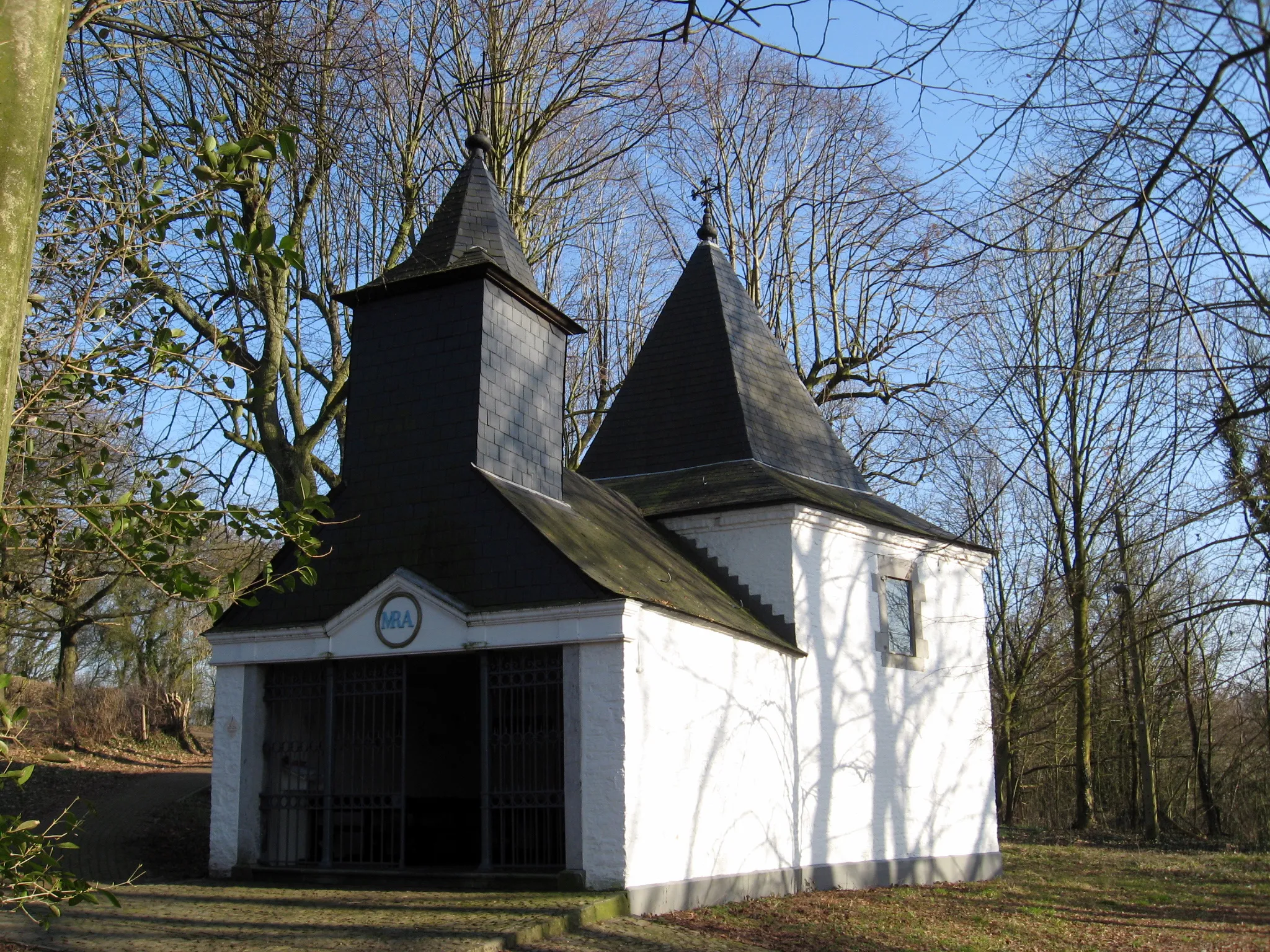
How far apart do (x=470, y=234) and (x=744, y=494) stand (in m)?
4.66

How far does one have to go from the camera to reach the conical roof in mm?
16422

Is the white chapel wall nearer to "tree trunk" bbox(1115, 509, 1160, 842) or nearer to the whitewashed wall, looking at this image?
the whitewashed wall

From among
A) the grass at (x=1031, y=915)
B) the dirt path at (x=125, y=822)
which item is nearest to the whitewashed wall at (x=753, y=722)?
the grass at (x=1031, y=915)

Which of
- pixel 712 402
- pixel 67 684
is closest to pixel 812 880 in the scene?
pixel 712 402

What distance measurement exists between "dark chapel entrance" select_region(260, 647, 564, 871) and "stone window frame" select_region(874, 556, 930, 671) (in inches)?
184

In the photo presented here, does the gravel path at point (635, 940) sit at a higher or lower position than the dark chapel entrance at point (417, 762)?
lower

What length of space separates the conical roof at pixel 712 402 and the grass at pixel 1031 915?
6052 mm

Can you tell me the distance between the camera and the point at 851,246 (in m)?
26.2

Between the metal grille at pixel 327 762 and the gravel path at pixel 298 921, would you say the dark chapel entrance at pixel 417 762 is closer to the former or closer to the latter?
the metal grille at pixel 327 762

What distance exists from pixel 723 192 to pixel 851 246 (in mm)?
3216

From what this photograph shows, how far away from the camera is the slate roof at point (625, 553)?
1110 centimetres

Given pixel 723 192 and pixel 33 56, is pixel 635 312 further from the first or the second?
pixel 33 56

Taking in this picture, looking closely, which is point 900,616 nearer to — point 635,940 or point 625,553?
point 625,553

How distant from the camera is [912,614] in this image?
50.1 feet
